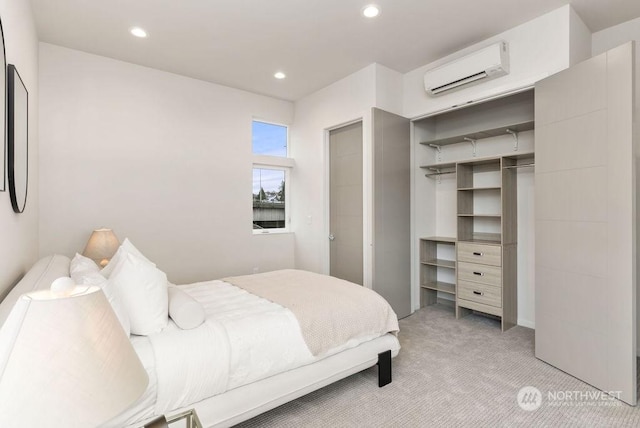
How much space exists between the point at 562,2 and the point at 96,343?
12.2ft

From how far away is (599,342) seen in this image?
2.30 meters

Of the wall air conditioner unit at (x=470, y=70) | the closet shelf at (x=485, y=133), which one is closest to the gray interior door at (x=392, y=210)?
the closet shelf at (x=485, y=133)

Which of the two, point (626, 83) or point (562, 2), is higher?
point (562, 2)

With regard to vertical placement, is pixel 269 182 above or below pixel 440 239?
above

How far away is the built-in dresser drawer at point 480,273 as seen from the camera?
343 centimetres

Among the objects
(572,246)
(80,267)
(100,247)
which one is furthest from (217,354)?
Result: (572,246)

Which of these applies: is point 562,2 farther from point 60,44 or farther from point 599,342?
point 60,44

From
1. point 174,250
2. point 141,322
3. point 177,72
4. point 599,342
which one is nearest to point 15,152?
point 141,322

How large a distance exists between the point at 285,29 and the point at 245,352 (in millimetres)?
2745

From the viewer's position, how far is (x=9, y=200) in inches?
69.0

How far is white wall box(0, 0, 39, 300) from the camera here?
5.25ft

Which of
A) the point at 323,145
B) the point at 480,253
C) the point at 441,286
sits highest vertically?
the point at 323,145

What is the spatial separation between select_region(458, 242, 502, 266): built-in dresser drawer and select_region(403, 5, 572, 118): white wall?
5.14 ft

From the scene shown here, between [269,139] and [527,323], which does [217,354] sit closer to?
[527,323]
